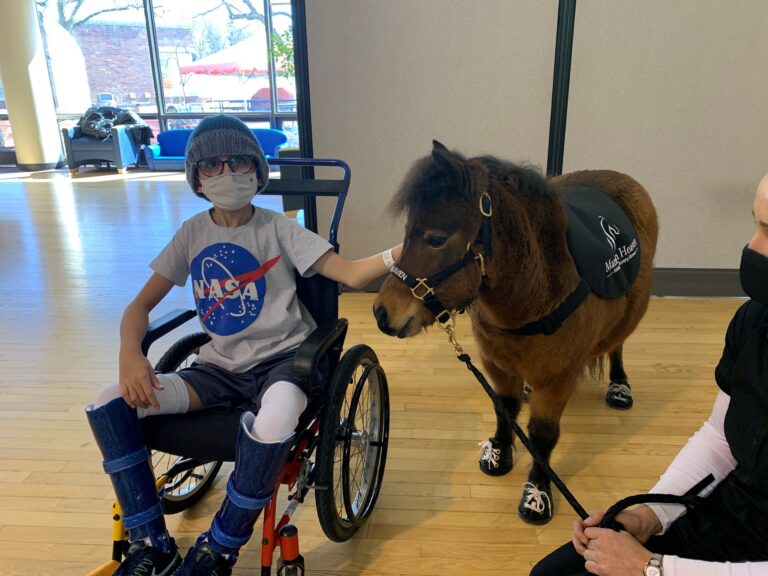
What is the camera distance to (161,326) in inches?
55.1

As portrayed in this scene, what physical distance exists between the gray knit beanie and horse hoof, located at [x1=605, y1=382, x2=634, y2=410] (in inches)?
68.3

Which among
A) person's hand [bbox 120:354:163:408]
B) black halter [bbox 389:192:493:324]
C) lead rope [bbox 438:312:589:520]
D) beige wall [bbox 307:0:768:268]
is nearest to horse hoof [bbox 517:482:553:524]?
lead rope [bbox 438:312:589:520]

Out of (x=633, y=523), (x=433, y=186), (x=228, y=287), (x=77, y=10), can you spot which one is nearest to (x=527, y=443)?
(x=633, y=523)

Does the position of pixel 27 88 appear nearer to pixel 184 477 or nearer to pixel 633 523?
pixel 184 477

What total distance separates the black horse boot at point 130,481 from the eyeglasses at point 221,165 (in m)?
0.61

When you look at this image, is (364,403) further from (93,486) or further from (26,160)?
(26,160)

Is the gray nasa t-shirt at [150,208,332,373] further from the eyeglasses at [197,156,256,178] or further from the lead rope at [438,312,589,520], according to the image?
the lead rope at [438,312,589,520]

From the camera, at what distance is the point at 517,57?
3098mm

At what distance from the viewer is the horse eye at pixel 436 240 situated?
3.94ft

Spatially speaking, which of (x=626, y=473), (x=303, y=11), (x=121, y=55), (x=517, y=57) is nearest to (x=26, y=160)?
(x=121, y=55)

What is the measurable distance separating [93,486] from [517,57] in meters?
3.01

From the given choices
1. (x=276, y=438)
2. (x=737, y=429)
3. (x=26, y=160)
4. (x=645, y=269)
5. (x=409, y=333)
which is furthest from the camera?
(x=26, y=160)

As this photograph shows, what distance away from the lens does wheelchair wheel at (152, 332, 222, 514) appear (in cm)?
149

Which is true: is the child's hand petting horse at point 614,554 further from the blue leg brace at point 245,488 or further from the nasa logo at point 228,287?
the nasa logo at point 228,287
